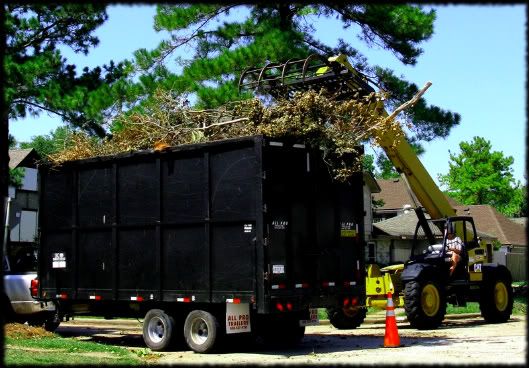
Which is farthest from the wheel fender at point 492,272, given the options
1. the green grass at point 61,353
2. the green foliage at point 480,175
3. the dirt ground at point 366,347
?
the green foliage at point 480,175

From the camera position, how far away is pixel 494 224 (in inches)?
2256

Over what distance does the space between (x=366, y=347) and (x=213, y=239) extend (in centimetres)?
→ 346

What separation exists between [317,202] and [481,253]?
26.6 feet

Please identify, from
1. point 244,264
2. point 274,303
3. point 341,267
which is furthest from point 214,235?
point 341,267

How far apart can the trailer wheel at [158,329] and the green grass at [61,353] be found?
464 millimetres

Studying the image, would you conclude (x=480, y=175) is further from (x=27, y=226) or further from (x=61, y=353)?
(x=61, y=353)

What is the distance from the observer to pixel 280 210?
462 inches

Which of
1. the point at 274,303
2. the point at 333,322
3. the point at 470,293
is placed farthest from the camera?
the point at 470,293

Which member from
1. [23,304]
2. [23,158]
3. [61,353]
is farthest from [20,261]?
[23,158]

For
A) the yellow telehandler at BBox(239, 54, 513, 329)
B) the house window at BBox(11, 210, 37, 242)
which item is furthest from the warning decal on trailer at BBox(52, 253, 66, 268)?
the house window at BBox(11, 210, 37, 242)

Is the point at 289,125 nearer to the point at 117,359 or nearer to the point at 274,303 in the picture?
the point at 274,303

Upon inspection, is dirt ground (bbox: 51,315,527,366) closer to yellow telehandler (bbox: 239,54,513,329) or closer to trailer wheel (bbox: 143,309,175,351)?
trailer wheel (bbox: 143,309,175,351)

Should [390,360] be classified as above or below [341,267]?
below

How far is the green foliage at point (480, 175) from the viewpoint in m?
64.6
